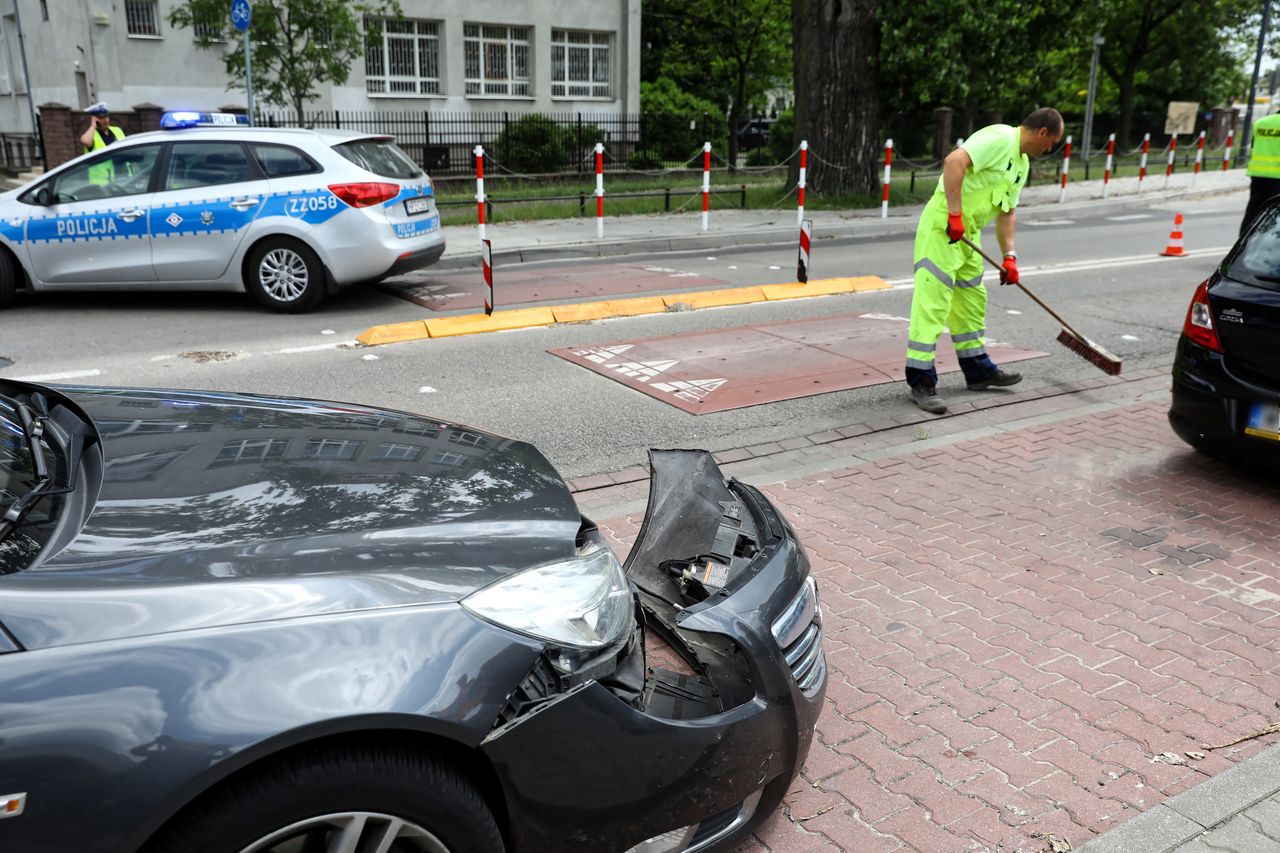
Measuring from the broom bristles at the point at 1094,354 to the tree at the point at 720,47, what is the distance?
93.0 ft

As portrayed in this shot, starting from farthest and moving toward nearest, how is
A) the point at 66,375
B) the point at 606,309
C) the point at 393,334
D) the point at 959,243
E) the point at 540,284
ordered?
the point at 540,284 < the point at 606,309 < the point at 393,334 < the point at 66,375 < the point at 959,243

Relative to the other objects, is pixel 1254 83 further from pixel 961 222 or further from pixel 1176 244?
pixel 961 222

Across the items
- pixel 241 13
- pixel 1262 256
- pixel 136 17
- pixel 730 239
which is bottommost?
pixel 730 239

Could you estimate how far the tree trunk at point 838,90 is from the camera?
63.0 ft

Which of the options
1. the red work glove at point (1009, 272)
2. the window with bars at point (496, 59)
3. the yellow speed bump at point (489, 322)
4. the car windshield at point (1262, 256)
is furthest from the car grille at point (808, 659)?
the window with bars at point (496, 59)

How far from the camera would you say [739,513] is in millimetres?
3328

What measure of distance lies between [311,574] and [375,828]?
1.60 feet

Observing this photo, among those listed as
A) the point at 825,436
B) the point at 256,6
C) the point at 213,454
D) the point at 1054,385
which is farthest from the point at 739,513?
the point at 256,6

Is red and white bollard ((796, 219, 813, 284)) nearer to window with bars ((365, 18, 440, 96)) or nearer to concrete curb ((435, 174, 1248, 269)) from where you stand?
concrete curb ((435, 174, 1248, 269))

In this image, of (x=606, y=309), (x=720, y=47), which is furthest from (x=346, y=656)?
(x=720, y=47)

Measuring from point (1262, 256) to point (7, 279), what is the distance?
10.1 metres

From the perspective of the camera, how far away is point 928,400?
7.10 metres

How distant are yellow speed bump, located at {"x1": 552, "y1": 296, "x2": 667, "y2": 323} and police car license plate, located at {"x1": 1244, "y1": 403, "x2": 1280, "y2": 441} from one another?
229 inches

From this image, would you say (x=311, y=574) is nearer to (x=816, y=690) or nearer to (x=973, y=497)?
(x=816, y=690)
